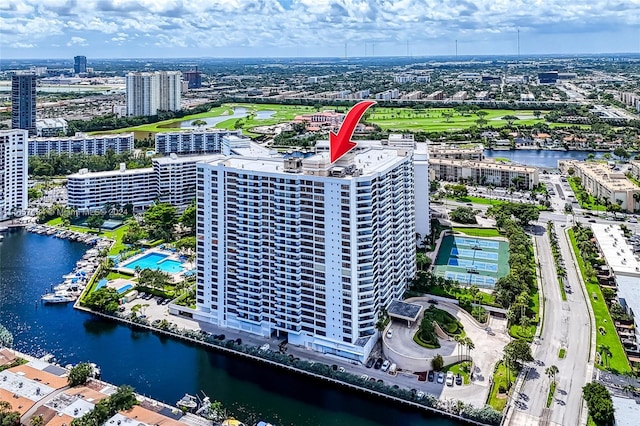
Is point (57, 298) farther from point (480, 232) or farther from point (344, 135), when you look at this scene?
point (480, 232)

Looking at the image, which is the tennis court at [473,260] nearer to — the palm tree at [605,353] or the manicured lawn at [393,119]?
the palm tree at [605,353]

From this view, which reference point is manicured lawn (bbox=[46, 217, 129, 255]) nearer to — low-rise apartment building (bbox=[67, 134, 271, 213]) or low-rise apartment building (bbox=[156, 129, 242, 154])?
low-rise apartment building (bbox=[67, 134, 271, 213])

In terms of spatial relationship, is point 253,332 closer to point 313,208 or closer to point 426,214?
point 313,208

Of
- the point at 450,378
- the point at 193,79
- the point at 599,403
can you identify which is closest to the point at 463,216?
the point at 450,378

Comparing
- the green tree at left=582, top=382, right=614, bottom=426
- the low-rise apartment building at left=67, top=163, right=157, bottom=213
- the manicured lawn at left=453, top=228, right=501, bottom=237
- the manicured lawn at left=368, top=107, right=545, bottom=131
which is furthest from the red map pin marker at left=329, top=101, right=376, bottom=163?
the manicured lawn at left=368, top=107, right=545, bottom=131

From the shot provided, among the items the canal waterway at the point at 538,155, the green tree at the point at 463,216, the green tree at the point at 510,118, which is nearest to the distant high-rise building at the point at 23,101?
the green tree at the point at 463,216
